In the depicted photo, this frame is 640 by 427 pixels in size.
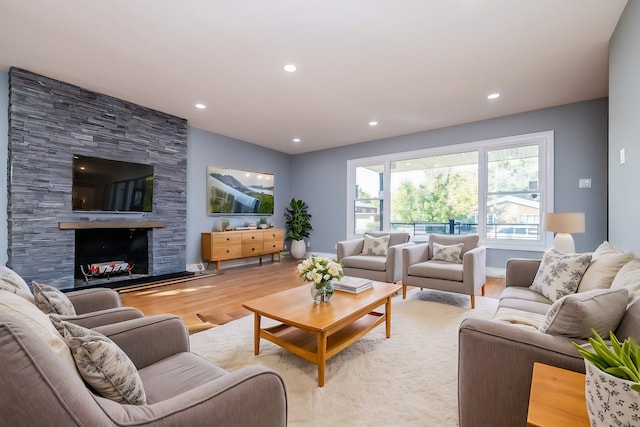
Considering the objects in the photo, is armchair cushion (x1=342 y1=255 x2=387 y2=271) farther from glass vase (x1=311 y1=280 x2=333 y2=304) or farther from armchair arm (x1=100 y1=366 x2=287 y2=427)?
armchair arm (x1=100 y1=366 x2=287 y2=427)

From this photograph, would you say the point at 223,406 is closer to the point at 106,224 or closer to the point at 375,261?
Answer: the point at 375,261

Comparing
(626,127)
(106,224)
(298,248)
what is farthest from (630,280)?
(298,248)

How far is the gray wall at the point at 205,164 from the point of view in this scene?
5195 mm

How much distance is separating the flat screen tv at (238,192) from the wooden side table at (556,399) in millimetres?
5365

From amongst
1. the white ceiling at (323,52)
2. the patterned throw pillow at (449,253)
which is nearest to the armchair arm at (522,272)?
the patterned throw pillow at (449,253)

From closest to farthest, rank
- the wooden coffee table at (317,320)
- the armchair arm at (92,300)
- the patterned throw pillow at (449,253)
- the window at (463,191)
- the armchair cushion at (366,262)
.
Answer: the armchair arm at (92,300) < the wooden coffee table at (317,320) < the patterned throw pillow at (449,253) < the armchair cushion at (366,262) < the window at (463,191)

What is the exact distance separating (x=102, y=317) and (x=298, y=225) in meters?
5.41

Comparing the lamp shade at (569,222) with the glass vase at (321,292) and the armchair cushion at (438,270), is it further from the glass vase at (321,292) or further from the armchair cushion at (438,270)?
the glass vase at (321,292)

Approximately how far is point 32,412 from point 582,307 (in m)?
1.69

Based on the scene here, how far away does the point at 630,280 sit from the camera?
4.75 feet

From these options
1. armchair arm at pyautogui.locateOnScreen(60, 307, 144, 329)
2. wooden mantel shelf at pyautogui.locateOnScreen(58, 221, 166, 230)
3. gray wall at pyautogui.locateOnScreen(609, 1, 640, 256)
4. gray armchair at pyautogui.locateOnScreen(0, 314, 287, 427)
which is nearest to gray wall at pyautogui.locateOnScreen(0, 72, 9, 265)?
wooden mantel shelf at pyautogui.locateOnScreen(58, 221, 166, 230)

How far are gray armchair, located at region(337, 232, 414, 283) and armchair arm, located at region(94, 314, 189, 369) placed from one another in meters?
2.73

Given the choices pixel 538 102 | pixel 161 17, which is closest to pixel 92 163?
pixel 161 17

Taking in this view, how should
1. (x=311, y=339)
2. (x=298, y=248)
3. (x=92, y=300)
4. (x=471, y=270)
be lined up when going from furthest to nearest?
(x=298, y=248) → (x=471, y=270) → (x=311, y=339) → (x=92, y=300)
